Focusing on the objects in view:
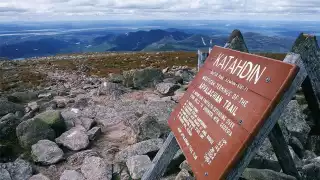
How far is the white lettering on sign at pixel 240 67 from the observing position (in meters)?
4.02

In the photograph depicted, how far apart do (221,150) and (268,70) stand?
108 centimetres

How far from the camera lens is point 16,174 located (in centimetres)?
816

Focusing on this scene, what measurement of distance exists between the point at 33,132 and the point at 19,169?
1.85 meters

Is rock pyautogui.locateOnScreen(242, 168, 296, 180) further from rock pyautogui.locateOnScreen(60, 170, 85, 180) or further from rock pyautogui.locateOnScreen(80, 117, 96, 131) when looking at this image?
rock pyautogui.locateOnScreen(80, 117, 96, 131)

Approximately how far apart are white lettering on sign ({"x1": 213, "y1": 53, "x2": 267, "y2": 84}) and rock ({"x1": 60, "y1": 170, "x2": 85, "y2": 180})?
15.0ft

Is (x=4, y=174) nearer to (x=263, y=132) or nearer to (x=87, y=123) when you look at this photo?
(x=87, y=123)

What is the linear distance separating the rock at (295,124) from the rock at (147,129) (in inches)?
139

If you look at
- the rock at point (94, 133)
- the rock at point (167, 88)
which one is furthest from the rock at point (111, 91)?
the rock at point (94, 133)

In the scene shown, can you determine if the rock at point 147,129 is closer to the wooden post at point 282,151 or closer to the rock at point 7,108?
the wooden post at point 282,151

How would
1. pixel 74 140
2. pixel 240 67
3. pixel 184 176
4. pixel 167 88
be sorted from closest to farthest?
pixel 240 67 < pixel 184 176 < pixel 74 140 < pixel 167 88

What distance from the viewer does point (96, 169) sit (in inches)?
319

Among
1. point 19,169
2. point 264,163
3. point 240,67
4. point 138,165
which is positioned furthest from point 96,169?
point 240,67

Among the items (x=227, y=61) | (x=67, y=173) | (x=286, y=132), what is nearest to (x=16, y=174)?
(x=67, y=173)

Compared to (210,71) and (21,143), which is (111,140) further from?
(210,71)
